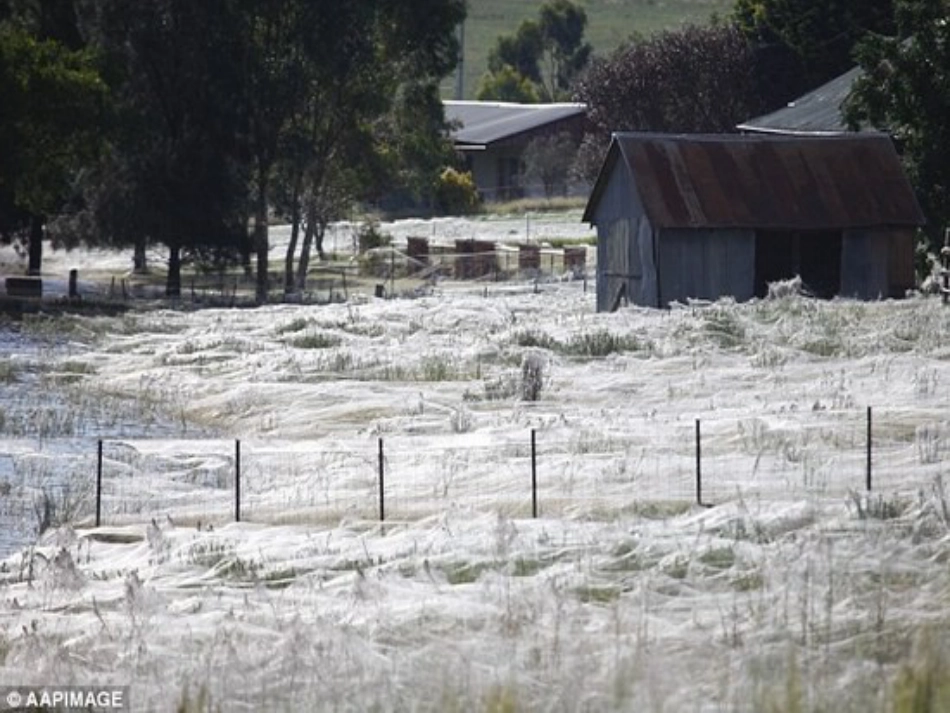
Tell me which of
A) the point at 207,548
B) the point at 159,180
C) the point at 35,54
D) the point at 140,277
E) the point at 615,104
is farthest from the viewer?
the point at 615,104

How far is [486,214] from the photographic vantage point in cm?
7269

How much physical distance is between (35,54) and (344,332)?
11.7 metres

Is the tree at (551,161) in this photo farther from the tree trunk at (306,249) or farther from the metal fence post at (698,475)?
the metal fence post at (698,475)

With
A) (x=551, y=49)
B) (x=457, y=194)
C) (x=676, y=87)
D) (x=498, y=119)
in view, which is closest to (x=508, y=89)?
(x=551, y=49)

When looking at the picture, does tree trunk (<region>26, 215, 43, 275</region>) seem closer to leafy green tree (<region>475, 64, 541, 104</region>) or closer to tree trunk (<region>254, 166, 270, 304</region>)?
tree trunk (<region>254, 166, 270, 304</region>)

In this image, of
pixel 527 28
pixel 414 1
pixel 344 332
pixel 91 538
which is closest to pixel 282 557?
pixel 91 538

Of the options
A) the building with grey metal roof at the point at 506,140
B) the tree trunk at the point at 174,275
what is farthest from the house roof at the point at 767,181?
the building with grey metal roof at the point at 506,140

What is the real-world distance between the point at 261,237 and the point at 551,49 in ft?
242

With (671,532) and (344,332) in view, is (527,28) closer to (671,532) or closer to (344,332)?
(344,332)

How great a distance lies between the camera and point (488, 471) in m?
18.2

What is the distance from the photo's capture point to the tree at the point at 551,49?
388 ft

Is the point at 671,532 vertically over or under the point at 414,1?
under

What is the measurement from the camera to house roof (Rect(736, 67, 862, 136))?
47.8 m

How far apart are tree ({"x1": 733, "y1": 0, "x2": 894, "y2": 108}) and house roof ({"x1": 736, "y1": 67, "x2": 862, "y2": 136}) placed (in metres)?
5.37
